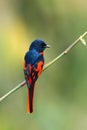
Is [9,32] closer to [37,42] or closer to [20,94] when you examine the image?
[20,94]

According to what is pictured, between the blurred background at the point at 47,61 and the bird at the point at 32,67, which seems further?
the blurred background at the point at 47,61

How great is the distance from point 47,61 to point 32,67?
1.99 metres

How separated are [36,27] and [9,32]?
0.56 metres

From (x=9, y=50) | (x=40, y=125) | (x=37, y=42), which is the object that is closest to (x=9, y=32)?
(x=9, y=50)

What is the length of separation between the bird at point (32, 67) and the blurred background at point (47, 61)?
103cm

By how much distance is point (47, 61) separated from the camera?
3914 mm

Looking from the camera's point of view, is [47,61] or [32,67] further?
[47,61]

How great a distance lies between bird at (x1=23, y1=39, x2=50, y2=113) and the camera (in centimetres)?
183

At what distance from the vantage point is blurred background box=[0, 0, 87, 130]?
357 centimetres

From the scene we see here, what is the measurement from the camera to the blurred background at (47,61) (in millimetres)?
3570

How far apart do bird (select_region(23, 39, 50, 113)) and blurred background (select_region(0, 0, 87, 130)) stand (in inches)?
40.7

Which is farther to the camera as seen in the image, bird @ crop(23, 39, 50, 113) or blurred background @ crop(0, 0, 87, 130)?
blurred background @ crop(0, 0, 87, 130)

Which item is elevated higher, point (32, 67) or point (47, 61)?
point (32, 67)

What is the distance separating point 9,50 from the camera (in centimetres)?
362
